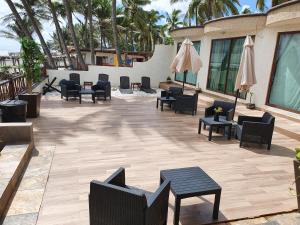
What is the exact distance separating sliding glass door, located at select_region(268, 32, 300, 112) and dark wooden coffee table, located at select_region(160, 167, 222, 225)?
18.5ft

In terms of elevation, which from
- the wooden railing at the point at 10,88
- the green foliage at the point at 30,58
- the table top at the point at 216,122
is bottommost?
the table top at the point at 216,122

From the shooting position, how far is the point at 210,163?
4691 mm

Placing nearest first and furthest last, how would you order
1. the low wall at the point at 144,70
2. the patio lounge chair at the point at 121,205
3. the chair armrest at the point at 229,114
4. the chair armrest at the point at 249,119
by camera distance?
the patio lounge chair at the point at 121,205, the chair armrest at the point at 249,119, the chair armrest at the point at 229,114, the low wall at the point at 144,70

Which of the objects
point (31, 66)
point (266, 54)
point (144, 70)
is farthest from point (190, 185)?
point (144, 70)

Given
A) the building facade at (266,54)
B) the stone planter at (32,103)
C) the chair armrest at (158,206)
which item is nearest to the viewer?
the chair armrest at (158,206)

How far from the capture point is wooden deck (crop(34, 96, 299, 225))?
10.7 ft

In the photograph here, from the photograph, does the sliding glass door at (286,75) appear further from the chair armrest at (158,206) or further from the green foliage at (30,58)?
the green foliage at (30,58)

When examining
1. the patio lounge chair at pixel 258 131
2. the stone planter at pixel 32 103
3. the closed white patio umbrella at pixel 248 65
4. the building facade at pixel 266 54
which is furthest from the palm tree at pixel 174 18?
the patio lounge chair at pixel 258 131

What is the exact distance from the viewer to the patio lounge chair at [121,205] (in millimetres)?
2139

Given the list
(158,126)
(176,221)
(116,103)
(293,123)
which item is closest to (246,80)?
(293,123)

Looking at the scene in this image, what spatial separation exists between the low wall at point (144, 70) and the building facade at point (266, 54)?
4078 millimetres

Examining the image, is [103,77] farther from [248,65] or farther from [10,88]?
[248,65]

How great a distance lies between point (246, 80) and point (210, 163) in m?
2.66

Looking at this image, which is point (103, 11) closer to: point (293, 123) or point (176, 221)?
point (293, 123)
